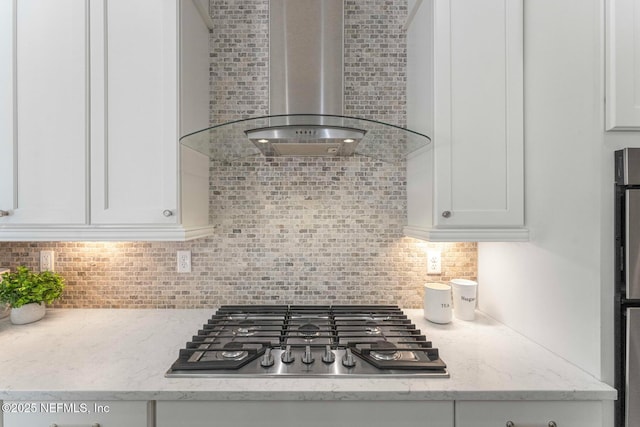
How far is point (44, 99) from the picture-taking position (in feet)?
4.58

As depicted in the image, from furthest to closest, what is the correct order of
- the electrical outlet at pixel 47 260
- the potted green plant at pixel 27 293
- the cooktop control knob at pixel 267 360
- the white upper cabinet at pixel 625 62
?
1. the electrical outlet at pixel 47 260
2. the potted green plant at pixel 27 293
3. the cooktop control knob at pixel 267 360
4. the white upper cabinet at pixel 625 62

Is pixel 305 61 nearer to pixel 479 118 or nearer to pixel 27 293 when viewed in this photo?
pixel 479 118

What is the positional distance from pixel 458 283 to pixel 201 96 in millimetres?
1575

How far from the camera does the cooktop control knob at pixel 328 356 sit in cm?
115

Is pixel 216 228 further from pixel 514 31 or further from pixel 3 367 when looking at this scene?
pixel 514 31

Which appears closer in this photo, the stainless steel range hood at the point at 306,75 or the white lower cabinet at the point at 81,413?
the white lower cabinet at the point at 81,413

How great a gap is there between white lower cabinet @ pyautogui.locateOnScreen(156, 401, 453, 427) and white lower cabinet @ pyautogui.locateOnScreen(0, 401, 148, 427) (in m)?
0.07

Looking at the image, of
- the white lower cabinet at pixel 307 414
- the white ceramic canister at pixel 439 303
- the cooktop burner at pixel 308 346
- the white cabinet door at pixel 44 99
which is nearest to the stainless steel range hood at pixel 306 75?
the white cabinet door at pixel 44 99

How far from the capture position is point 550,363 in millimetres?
1171

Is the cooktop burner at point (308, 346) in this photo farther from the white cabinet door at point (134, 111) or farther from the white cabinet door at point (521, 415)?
the white cabinet door at point (134, 111)

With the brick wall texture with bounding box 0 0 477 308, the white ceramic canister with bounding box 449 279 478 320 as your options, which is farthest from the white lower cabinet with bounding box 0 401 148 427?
the white ceramic canister with bounding box 449 279 478 320

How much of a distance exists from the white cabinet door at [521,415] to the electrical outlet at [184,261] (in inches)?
54.3

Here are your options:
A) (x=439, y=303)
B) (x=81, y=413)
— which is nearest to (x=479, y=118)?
(x=439, y=303)

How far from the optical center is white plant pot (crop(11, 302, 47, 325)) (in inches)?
60.6
